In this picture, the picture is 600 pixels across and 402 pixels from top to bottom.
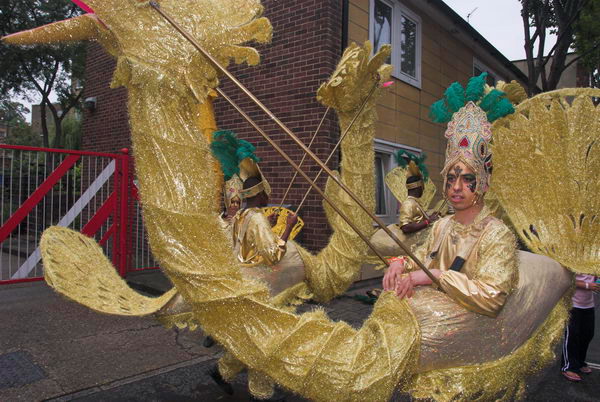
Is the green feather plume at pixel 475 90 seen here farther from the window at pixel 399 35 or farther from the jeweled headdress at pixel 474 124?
the window at pixel 399 35

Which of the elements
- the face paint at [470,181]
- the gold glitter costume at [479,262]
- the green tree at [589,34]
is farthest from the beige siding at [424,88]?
the gold glitter costume at [479,262]

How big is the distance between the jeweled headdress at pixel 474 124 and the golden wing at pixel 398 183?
424 cm

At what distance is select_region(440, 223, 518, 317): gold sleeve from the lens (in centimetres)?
195

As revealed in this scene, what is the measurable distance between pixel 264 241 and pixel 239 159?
2.89ft

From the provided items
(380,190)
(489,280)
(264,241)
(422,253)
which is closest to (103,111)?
(380,190)

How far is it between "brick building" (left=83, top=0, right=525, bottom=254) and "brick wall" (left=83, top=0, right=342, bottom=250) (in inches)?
0.6

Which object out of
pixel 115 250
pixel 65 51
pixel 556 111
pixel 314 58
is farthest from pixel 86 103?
pixel 556 111

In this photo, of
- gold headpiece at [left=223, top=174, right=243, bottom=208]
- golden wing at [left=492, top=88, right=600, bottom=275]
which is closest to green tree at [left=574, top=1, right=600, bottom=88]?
golden wing at [left=492, top=88, right=600, bottom=275]

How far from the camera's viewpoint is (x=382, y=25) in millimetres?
8375

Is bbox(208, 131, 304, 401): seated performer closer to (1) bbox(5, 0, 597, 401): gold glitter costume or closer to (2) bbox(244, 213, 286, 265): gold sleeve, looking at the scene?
(2) bbox(244, 213, 286, 265): gold sleeve

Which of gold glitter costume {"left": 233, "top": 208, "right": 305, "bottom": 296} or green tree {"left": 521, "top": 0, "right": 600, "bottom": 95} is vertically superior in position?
green tree {"left": 521, "top": 0, "right": 600, "bottom": 95}

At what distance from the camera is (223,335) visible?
1.90 m

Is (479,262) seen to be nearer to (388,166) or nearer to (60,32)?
(60,32)

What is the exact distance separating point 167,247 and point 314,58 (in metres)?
5.70
